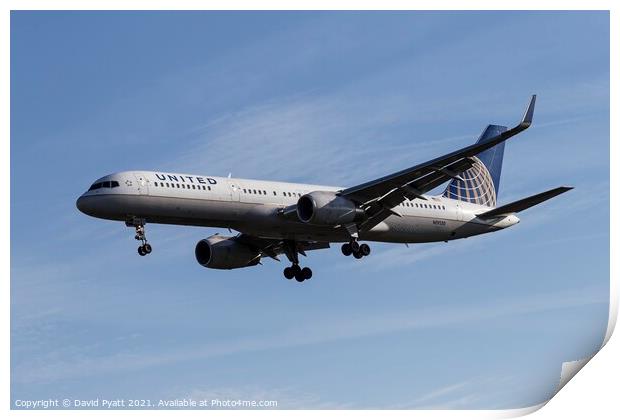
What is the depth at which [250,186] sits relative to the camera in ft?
167

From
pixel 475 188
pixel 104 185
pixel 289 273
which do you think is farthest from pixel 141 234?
pixel 475 188

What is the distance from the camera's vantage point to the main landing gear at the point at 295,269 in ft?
186

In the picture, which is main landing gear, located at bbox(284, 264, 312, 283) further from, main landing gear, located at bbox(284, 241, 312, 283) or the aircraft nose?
the aircraft nose

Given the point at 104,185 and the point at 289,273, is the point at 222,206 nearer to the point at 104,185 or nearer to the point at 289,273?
the point at 104,185

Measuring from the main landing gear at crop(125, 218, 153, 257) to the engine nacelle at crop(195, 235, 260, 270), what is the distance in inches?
345

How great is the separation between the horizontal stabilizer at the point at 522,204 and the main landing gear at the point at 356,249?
7269 millimetres

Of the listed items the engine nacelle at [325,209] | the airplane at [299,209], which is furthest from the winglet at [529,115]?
the engine nacelle at [325,209]

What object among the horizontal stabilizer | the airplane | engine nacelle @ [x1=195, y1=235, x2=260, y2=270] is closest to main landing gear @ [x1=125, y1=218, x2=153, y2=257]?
the airplane

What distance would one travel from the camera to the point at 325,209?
166 feet

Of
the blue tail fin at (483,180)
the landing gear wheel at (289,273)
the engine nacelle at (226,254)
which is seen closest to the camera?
the landing gear wheel at (289,273)

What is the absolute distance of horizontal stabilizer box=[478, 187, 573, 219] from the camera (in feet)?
166

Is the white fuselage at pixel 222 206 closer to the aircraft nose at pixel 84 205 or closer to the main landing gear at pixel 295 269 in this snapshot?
the aircraft nose at pixel 84 205

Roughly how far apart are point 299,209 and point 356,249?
404 centimetres
